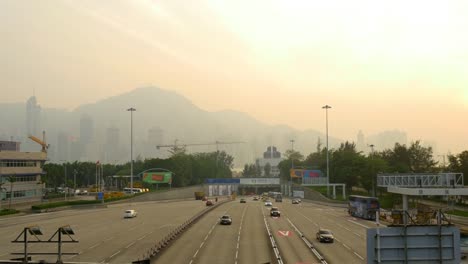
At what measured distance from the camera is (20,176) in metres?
103

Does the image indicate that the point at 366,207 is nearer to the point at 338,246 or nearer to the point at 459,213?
the point at 459,213

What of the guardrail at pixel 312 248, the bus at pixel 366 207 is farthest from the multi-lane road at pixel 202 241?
the bus at pixel 366 207

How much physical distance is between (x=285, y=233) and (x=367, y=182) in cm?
6763


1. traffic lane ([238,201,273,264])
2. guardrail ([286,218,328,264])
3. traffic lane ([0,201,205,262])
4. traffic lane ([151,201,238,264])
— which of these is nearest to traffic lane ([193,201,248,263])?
traffic lane ([151,201,238,264])

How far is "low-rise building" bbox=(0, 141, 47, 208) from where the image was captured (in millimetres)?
97125

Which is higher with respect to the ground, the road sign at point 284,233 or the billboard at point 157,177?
the billboard at point 157,177

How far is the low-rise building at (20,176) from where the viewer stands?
319 feet

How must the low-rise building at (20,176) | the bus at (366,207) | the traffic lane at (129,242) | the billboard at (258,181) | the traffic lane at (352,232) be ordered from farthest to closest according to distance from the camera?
the billboard at (258,181)
the low-rise building at (20,176)
the bus at (366,207)
the traffic lane at (352,232)
the traffic lane at (129,242)

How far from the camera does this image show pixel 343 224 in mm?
66000

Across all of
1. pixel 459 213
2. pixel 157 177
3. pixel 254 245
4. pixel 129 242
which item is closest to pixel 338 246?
pixel 254 245

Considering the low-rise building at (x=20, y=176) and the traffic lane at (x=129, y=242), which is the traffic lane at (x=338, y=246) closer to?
the traffic lane at (x=129, y=242)

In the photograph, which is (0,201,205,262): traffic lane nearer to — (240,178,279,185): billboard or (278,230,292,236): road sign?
(278,230,292,236): road sign

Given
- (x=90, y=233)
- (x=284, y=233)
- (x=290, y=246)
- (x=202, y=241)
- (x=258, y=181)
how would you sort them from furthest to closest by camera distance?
(x=258, y=181)
(x=90, y=233)
(x=284, y=233)
(x=202, y=241)
(x=290, y=246)

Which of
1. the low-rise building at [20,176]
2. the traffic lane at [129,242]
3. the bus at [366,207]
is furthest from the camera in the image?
the low-rise building at [20,176]
